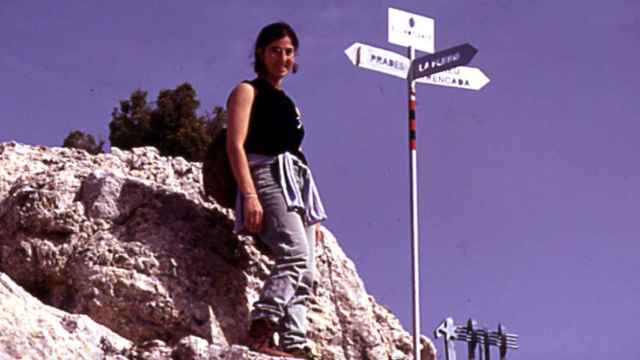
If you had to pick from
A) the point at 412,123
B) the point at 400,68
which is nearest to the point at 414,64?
the point at 400,68

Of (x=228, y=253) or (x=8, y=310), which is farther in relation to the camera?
(x=228, y=253)

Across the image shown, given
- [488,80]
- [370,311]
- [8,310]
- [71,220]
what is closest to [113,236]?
[71,220]

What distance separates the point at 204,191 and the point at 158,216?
0.59 m

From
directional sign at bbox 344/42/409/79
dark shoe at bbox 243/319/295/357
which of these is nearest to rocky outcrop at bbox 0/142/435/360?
dark shoe at bbox 243/319/295/357

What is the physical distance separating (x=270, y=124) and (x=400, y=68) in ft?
11.0

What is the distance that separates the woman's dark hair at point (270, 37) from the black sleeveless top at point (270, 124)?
0.16 m

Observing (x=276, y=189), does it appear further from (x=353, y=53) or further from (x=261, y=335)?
(x=353, y=53)

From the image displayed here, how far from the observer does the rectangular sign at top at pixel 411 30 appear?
11211 mm

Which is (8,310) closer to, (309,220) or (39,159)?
(309,220)

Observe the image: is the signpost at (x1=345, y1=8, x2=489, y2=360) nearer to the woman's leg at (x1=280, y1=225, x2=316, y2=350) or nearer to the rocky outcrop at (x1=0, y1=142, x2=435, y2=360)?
the rocky outcrop at (x1=0, y1=142, x2=435, y2=360)

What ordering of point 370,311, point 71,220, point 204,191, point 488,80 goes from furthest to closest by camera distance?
point 488,80 < point 370,311 < point 204,191 < point 71,220

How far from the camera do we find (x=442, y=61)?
1048 centimetres

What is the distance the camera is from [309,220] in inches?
315

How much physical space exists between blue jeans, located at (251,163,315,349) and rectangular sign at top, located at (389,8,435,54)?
370 cm
